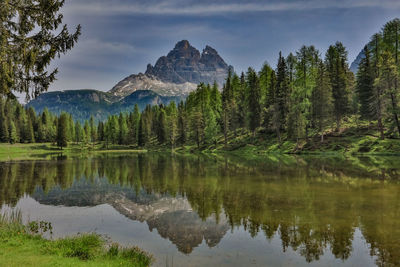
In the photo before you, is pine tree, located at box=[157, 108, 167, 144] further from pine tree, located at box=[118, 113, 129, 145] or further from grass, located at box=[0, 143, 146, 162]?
pine tree, located at box=[118, 113, 129, 145]

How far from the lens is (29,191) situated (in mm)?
25000

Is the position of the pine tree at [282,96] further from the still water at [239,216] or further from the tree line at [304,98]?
the still water at [239,216]

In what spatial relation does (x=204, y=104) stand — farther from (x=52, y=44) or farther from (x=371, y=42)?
(x=52, y=44)

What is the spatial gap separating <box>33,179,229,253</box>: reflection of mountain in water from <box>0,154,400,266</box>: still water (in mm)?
49

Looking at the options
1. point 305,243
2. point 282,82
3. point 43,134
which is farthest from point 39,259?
point 43,134

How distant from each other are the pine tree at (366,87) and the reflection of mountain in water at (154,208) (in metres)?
50.9

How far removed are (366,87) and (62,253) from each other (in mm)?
63430

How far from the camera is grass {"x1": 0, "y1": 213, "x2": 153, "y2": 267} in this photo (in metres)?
8.52

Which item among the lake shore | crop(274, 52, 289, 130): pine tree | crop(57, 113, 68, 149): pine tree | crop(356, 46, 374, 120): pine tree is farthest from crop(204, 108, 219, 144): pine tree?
crop(57, 113, 68, 149): pine tree

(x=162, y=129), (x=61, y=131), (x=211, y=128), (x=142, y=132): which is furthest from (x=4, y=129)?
(x=211, y=128)

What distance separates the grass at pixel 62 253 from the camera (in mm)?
8523

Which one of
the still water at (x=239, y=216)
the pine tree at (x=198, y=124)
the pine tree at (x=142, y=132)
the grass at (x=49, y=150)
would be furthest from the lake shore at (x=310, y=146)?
the pine tree at (x=142, y=132)

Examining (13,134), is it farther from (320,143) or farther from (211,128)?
(320,143)

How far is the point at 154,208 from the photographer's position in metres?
18.4
